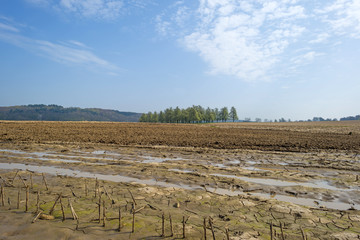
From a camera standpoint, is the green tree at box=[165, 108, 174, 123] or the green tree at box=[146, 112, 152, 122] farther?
the green tree at box=[146, 112, 152, 122]

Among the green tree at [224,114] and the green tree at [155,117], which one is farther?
the green tree at [224,114]

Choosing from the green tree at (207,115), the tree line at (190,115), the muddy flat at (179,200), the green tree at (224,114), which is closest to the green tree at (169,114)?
the tree line at (190,115)

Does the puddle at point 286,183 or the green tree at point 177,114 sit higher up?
the green tree at point 177,114

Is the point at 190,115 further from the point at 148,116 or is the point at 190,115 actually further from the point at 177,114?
the point at 148,116

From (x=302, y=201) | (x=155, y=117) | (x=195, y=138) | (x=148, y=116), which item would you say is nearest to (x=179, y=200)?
(x=302, y=201)

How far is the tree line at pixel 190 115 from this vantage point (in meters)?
125

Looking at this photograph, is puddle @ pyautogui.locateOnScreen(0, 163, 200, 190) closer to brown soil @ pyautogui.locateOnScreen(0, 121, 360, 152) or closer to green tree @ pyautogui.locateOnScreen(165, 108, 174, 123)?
brown soil @ pyautogui.locateOnScreen(0, 121, 360, 152)

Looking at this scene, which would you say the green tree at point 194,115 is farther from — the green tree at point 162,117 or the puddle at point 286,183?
the puddle at point 286,183

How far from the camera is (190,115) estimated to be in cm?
12381

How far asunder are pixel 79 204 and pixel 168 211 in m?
2.52

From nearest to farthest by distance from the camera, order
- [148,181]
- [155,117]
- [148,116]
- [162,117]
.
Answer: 1. [148,181]
2. [162,117]
3. [155,117]
4. [148,116]

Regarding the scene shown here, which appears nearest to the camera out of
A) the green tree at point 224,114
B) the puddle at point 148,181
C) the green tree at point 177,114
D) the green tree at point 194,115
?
the puddle at point 148,181

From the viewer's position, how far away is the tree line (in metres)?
125

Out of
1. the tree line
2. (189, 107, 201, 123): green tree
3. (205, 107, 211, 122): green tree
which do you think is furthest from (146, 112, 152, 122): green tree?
(205, 107, 211, 122): green tree
